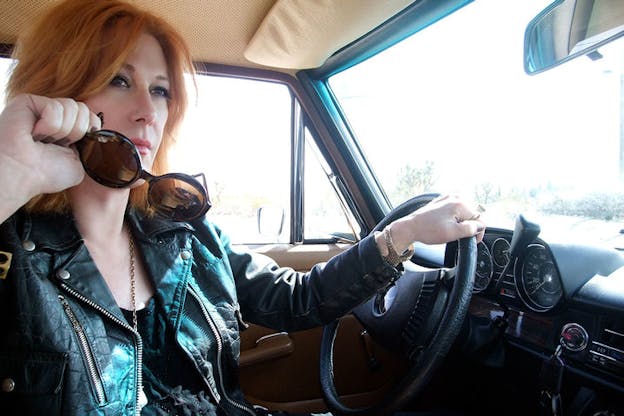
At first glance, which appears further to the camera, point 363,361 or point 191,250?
point 363,361

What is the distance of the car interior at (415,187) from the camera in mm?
1257

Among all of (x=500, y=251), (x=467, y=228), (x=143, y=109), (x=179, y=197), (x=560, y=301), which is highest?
(x=143, y=109)

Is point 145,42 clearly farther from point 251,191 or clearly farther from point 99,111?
point 251,191

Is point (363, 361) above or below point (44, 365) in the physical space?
below

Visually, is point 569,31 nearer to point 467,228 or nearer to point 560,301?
point 467,228

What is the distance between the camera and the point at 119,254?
126 cm

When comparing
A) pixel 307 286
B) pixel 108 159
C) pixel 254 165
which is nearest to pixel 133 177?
pixel 108 159

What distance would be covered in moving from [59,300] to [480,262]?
4.07ft

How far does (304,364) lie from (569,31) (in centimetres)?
174

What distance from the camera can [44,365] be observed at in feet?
2.98

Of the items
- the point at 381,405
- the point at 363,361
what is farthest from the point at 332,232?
the point at 381,405

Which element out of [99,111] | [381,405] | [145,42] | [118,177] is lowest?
[381,405]

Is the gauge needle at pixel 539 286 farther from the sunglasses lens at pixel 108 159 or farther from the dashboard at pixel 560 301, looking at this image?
the sunglasses lens at pixel 108 159

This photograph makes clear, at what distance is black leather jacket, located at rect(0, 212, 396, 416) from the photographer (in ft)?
2.98
